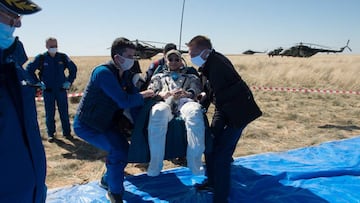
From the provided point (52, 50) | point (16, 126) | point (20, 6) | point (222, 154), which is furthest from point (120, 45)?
point (52, 50)

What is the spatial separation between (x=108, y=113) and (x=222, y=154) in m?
1.30

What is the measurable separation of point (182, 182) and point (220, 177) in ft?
3.41

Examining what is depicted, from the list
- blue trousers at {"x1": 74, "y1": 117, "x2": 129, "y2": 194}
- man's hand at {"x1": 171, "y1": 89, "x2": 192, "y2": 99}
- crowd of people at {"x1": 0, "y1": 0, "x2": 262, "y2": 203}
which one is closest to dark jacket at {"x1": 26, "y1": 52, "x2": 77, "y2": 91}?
crowd of people at {"x1": 0, "y1": 0, "x2": 262, "y2": 203}

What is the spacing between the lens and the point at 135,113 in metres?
4.08

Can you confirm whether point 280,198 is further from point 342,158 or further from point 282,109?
point 282,109

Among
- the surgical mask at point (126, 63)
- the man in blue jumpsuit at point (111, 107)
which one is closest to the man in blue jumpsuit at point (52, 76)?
the man in blue jumpsuit at point (111, 107)

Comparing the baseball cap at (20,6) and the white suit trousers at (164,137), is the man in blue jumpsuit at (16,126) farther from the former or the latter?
the white suit trousers at (164,137)

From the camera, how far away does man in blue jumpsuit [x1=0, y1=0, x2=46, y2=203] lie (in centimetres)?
157

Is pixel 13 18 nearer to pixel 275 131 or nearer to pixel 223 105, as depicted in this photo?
pixel 223 105

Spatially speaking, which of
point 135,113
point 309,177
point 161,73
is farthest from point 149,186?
point 309,177

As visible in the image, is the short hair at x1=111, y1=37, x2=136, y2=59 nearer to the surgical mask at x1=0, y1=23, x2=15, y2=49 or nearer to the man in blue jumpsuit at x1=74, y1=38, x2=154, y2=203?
the man in blue jumpsuit at x1=74, y1=38, x2=154, y2=203

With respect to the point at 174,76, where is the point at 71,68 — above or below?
below

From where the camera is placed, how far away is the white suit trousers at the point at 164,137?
377 cm

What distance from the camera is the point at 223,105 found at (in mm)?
3625
